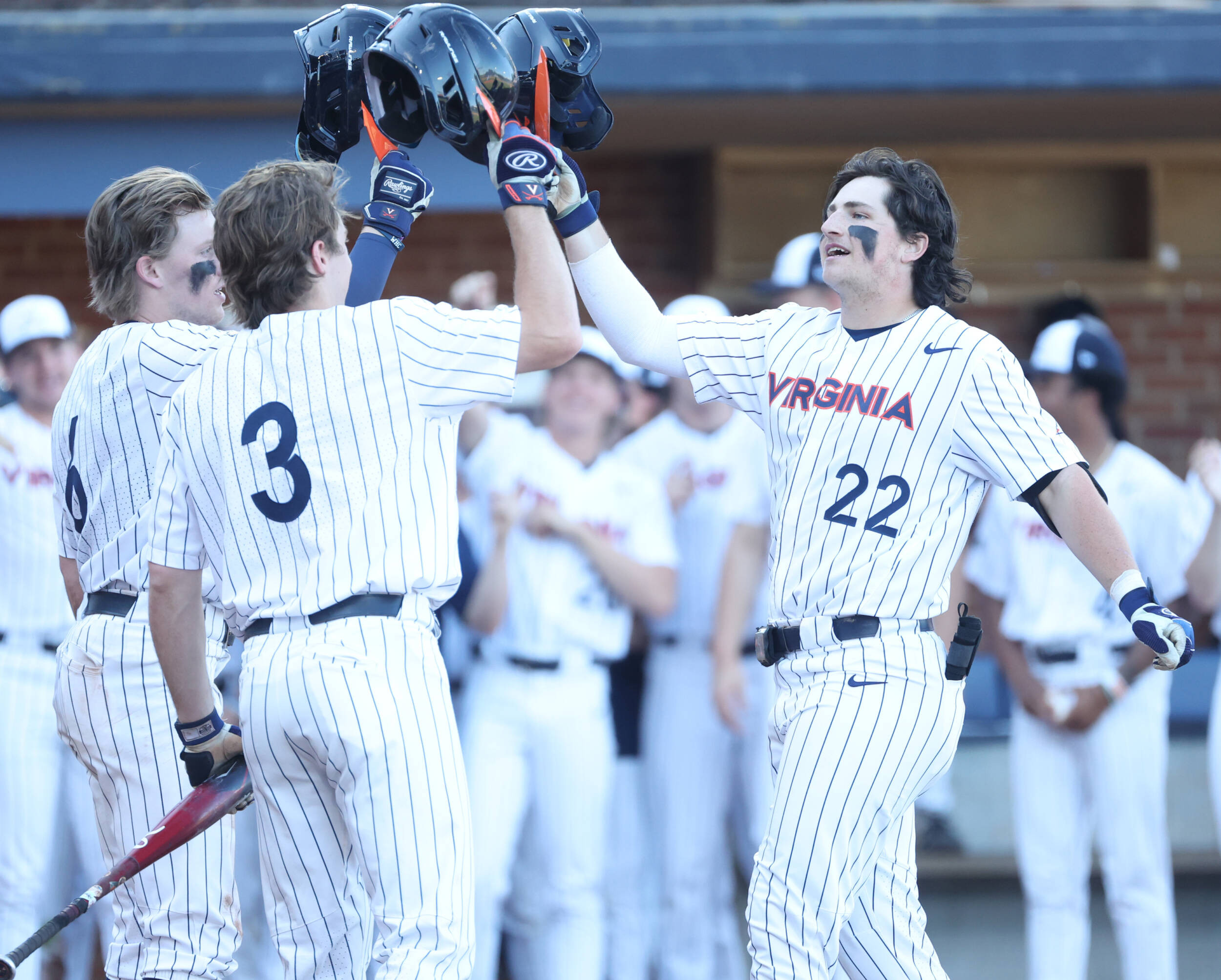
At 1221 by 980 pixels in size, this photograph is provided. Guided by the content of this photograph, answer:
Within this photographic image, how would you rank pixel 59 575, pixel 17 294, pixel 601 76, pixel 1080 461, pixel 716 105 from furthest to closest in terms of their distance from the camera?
pixel 17 294 < pixel 716 105 < pixel 601 76 < pixel 59 575 < pixel 1080 461

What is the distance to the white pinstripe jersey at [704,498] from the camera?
451 centimetres

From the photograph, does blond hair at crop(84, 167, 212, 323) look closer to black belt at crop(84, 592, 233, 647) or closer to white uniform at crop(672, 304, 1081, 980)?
black belt at crop(84, 592, 233, 647)

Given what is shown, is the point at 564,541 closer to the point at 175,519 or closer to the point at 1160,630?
the point at 175,519

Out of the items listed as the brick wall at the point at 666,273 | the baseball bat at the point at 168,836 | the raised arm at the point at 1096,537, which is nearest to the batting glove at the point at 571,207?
the raised arm at the point at 1096,537

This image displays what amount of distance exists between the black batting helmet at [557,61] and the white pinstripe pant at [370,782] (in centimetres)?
115

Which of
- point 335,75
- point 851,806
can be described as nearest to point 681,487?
point 335,75

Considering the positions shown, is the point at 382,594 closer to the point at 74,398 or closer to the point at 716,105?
the point at 74,398

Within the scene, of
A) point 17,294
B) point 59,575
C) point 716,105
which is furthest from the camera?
point 17,294

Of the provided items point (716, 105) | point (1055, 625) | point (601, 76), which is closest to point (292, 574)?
point (1055, 625)

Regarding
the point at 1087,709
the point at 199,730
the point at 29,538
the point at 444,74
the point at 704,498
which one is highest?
the point at 444,74

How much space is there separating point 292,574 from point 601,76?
3.05 m

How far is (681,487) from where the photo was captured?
4.60 m

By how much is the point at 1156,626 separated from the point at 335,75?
6.33 feet

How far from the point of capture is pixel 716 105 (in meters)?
5.40
